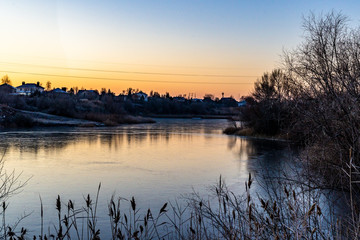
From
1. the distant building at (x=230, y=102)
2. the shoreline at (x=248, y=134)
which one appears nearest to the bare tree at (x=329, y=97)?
the shoreline at (x=248, y=134)

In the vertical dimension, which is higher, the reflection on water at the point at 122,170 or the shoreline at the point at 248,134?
the shoreline at the point at 248,134

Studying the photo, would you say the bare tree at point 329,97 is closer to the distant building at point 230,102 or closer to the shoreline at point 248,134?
the shoreline at point 248,134

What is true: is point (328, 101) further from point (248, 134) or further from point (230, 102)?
point (230, 102)

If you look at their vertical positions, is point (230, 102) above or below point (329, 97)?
above

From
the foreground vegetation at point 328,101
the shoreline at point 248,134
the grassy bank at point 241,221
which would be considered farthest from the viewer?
the shoreline at point 248,134

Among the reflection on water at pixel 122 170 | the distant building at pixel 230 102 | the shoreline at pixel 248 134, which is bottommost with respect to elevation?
the reflection on water at pixel 122 170

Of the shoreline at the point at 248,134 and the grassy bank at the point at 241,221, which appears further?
the shoreline at the point at 248,134

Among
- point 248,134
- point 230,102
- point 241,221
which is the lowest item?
point 248,134

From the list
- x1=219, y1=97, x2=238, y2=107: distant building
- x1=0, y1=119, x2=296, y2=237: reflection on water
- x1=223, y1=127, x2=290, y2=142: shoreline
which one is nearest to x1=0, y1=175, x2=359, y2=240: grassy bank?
x1=0, y1=119, x2=296, y2=237: reflection on water

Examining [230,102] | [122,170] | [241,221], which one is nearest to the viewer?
[241,221]

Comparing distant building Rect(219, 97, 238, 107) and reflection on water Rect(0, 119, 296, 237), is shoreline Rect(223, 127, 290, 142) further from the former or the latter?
distant building Rect(219, 97, 238, 107)

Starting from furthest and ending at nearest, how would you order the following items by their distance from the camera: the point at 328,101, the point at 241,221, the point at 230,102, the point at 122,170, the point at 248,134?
the point at 230,102 → the point at 248,134 → the point at 122,170 → the point at 328,101 → the point at 241,221

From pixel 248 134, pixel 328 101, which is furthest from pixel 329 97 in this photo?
pixel 248 134

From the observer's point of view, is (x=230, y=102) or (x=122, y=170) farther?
(x=230, y=102)
